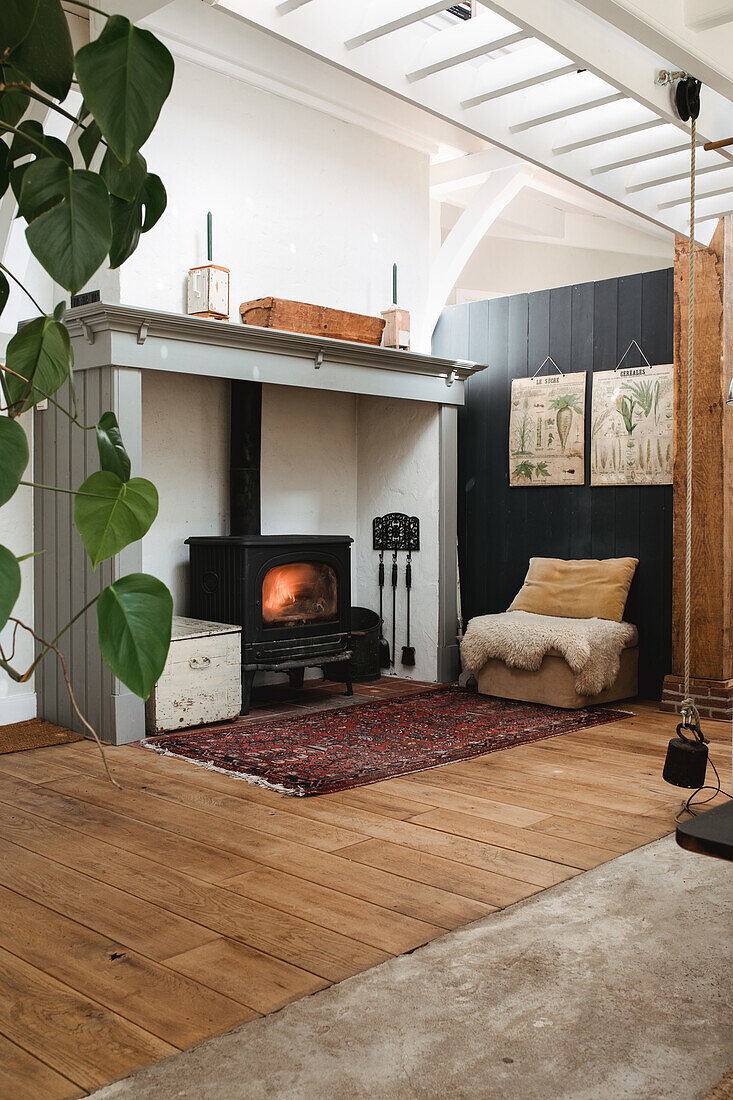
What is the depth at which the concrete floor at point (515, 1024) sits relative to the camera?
1.64m

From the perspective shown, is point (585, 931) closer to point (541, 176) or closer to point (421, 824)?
point (421, 824)

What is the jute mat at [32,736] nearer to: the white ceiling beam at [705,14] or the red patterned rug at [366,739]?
the red patterned rug at [366,739]

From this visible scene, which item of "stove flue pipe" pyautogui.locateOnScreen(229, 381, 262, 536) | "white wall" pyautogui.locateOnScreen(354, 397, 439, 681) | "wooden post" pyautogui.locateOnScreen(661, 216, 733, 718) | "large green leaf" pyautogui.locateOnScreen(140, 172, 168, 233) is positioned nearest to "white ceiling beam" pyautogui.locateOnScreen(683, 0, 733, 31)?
"large green leaf" pyautogui.locateOnScreen(140, 172, 168, 233)

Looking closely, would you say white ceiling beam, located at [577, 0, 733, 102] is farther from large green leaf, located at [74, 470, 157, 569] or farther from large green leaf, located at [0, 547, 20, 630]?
large green leaf, located at [0, 547, 20, 630]

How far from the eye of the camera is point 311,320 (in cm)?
482

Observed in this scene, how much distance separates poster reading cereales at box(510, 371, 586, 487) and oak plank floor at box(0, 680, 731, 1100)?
6.23ft

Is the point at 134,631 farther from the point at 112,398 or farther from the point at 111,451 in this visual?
the point at 112,398

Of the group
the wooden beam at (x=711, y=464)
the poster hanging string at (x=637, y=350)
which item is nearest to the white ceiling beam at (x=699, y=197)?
the wooden beam at (x=711, y=464)

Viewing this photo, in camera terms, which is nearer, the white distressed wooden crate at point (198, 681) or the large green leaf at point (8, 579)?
the large green leaf at point (8, 579)

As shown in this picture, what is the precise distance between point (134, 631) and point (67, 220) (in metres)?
0.30

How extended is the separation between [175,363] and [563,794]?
2465 millimetres

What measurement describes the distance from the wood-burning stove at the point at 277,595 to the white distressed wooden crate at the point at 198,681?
0.13 m

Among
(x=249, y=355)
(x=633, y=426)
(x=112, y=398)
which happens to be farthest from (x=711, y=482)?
(x=112, y=398)

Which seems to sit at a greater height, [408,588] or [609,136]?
[609,136]
